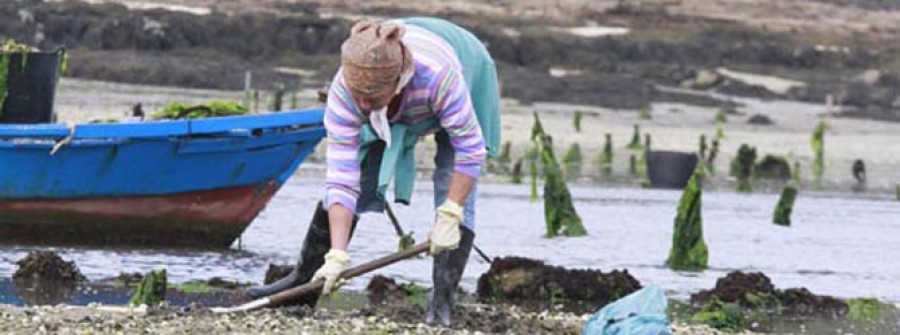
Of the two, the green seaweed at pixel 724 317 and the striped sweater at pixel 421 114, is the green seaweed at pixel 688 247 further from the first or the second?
the striped sweater at pixel 421 114

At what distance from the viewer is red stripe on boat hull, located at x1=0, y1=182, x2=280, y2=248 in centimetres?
1864

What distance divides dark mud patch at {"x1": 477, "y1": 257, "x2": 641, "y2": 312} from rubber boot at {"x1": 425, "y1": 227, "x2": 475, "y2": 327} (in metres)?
3.55

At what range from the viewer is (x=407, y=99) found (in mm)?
11000

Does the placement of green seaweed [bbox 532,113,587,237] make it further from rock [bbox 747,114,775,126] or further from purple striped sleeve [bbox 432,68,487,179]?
rock [bbox 747,114,775,126]

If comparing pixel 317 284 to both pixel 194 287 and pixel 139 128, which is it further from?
pixel 139 128

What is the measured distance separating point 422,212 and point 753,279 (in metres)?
8.68

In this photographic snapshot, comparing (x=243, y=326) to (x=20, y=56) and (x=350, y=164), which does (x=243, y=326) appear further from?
(x=20, y=56)

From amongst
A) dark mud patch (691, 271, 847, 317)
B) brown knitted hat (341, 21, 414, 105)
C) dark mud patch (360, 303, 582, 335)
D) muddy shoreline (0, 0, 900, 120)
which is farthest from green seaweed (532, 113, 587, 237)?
muddy shoreline (0, 0, 900, 120)

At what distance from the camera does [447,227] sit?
36.5 feet

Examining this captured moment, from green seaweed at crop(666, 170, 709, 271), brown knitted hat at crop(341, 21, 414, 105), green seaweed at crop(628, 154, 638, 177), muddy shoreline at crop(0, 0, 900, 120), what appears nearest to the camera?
brown knitted hat at crop(341, 21, 414, 105)

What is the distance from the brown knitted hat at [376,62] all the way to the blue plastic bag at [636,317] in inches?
58.6

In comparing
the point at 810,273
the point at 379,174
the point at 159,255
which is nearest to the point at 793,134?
the point at 810,273

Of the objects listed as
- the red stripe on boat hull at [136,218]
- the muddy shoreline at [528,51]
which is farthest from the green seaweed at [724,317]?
the muddy shoreline at [528,51]

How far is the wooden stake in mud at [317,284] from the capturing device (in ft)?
37.1
